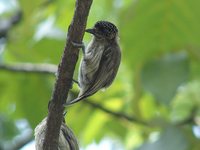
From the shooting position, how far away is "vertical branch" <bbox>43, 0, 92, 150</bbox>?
5.00 feet

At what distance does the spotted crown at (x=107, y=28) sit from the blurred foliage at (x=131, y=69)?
2001 mm

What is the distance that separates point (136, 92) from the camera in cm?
418

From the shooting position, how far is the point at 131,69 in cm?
411

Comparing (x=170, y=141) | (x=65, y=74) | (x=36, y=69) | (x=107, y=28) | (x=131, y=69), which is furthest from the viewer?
(x=36, y=69)

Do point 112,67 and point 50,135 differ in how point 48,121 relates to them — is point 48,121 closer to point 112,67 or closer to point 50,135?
point 50,135

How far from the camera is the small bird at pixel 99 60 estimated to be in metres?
1.64

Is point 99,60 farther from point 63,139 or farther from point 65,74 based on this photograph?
point 63,139

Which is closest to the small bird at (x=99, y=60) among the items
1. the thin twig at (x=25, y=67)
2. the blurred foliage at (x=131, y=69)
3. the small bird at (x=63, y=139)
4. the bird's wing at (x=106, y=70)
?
the bird's wing at (x=106, y=70)

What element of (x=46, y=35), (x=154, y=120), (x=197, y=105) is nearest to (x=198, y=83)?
(x=197, y=105)

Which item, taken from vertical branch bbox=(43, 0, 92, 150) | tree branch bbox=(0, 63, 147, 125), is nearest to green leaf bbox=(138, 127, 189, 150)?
tree branch bbox=(0, 63, 147, 125)

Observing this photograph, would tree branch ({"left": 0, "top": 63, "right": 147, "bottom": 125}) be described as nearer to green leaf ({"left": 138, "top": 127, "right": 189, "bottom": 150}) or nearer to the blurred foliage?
the blurred foliage

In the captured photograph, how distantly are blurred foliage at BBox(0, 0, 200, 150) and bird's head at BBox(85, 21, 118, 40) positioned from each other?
200 centimetres

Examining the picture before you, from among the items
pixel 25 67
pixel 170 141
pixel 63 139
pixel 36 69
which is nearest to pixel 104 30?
pixel 63 139

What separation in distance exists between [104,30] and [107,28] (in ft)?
0.05
